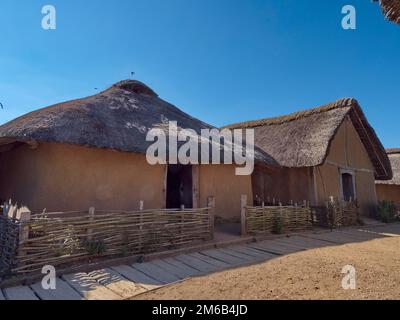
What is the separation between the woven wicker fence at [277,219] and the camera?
688cm

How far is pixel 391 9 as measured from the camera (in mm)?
3420

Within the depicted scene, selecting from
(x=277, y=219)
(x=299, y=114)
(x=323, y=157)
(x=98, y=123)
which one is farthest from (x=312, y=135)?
(x=98, y=123)

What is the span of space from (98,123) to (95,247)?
345 centimetres

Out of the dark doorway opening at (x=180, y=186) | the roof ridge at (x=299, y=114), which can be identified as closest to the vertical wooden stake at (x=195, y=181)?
the dark doorway opening at (x=180, y=186)

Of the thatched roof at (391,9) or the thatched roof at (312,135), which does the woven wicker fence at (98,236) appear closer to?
the thatched roof at (391,9)

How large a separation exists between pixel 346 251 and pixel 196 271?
11.4 ft

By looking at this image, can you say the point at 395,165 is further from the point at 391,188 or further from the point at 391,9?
the point at 391,9

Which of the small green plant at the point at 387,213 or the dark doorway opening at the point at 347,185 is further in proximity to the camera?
the dark doorway opening at the point at 347,185

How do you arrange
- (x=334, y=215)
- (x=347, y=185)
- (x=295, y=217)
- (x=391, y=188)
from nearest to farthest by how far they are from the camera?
1. (x=295, y=217)
2. (x=334, y=215)
3. (x=347, y=185)
4. (x=391, y=188)

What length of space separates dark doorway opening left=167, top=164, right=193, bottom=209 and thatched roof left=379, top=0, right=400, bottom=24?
20.0ft

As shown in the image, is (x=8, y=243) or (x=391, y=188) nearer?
(x=8, y=243)

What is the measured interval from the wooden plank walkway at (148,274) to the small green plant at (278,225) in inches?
34.9
